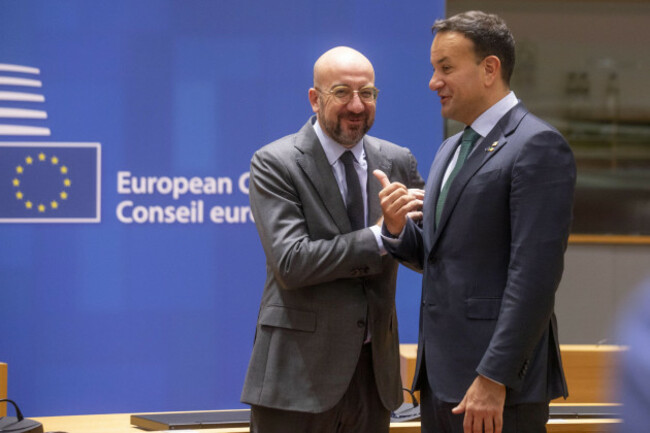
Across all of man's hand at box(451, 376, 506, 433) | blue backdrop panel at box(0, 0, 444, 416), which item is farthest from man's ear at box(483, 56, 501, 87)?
blue backdrop panel at box(0, 0, 444, 416)

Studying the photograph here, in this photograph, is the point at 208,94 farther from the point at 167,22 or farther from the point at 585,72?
the point at 585,72

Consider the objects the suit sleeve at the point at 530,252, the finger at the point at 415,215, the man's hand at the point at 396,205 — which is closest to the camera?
the suit sleeve at the point at 530,252

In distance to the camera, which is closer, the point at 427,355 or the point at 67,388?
the point at 427,355

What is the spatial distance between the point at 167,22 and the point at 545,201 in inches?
92.7

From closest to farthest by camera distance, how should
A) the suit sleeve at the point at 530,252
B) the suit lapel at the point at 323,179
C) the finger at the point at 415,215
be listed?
the suit sleeve at the point at 530,252 → the finger at the point at 415,215 → the suit lapel at the point at 323,179

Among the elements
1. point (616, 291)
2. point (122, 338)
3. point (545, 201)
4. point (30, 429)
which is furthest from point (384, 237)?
point (616, 291)

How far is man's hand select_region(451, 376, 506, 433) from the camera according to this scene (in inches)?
75.8

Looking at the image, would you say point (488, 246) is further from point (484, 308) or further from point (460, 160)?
point (460, 160)

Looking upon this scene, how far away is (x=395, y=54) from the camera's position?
391 cm

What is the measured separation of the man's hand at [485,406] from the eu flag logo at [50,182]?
7.34 feet

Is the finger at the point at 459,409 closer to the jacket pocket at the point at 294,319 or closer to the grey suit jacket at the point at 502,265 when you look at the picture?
the grey suit jacket at the point at 502,265

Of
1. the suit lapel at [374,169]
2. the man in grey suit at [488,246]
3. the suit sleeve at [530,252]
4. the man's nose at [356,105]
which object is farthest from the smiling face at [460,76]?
the suit lapel at [374,169]

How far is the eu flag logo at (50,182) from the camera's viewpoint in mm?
3588

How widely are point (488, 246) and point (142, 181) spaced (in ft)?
6.91
